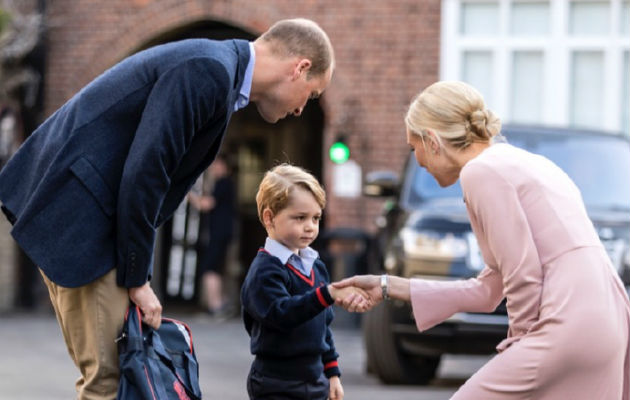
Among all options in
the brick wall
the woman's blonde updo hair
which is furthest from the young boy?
the brick wall

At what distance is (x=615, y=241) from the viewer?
8.40 meters

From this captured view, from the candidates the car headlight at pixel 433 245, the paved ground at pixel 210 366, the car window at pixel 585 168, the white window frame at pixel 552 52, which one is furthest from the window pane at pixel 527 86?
the car headlight at pixel 433 245

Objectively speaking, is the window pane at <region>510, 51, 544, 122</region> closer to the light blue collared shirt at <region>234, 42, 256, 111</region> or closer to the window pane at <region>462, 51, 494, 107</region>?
the window pane at <region>462, 51, 494, 107</region>

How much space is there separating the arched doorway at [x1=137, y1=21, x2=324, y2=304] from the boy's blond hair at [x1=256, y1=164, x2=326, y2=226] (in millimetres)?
12135

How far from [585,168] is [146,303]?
5.79m

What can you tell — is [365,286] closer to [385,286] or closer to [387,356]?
[385,286]

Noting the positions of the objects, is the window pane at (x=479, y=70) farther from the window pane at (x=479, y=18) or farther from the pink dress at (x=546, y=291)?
the pink dress at (x=546, y=291)

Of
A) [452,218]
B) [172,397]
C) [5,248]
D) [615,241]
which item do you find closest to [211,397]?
[452,218]

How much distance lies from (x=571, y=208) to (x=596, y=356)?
447mm

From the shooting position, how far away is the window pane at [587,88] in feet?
50.1

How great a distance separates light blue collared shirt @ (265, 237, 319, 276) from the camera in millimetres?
4684

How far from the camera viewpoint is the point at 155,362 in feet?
13.8

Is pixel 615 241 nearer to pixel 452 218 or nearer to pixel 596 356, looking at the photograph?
pixel 452 218

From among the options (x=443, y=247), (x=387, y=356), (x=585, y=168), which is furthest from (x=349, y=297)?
(x=585, y=168)
